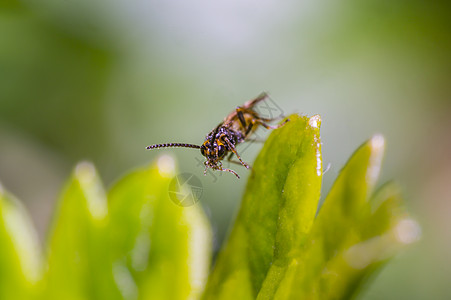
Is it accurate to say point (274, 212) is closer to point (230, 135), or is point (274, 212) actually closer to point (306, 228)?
point (306, 228)

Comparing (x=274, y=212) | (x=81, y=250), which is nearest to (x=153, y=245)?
(x=81, y=250)

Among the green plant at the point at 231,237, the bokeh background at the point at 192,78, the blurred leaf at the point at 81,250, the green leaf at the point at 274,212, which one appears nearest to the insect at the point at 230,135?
the green plant at the point at 231,237

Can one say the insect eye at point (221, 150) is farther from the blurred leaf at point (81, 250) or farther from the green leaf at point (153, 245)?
the blurred leaf at point (81, 250)

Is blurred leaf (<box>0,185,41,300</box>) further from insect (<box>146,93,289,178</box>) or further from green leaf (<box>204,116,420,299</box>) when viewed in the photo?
insect (<box>146,93,289,178</box>)

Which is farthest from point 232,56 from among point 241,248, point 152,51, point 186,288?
point 241,248

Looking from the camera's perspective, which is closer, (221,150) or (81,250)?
(81,250)

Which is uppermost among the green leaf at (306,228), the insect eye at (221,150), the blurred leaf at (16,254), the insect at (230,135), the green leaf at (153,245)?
the insect at (230,135)

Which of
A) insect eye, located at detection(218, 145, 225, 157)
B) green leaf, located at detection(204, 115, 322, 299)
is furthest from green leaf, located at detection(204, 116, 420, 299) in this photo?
insect eye, located at detection(218, 145, 225, 157)

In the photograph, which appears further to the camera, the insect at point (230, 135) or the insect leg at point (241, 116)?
the insect leg at point (241, 116)
